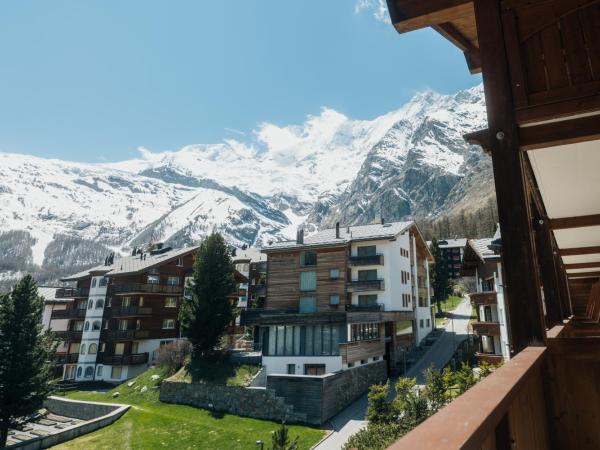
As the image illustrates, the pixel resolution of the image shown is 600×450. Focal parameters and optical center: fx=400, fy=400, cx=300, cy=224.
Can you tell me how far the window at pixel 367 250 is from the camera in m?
41.0

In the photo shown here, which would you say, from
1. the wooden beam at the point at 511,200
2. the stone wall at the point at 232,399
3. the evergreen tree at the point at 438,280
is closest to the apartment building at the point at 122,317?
the stone wall at the point at 232,399

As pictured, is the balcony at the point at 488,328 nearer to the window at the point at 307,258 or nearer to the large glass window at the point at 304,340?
the large glass window at the point at 304,340

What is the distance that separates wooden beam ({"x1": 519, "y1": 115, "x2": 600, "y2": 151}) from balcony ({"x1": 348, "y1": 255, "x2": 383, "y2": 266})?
118ft

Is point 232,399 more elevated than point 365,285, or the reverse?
point 365,285

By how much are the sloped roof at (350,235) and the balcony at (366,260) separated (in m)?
1.92

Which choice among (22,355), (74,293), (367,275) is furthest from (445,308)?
(22,355)

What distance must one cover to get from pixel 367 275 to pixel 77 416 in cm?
3018

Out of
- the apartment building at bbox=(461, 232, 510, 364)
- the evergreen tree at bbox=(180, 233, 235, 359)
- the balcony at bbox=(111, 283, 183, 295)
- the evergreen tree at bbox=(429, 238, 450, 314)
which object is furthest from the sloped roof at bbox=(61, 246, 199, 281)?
the evergreen tree at bbox=(429, 238, 450, 314)

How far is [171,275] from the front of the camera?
2037 inches

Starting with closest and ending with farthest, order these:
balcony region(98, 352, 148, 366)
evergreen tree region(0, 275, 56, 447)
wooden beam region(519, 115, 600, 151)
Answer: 1. wooden beam region(519, 115, 600, 151)
2. evergreen tree region(0, 275, 56, 447)
3. balcony region(98, 352, 148, 366)

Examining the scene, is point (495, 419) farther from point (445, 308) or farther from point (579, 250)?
point (445, 308)

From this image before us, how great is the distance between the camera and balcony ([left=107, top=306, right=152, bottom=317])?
46.4 meters

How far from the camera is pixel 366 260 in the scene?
40000 mm

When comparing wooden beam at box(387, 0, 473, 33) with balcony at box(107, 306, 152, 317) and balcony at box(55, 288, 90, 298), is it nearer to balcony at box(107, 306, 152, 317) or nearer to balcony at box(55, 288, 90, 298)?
balcony at box(107, 306, 152, 317)
